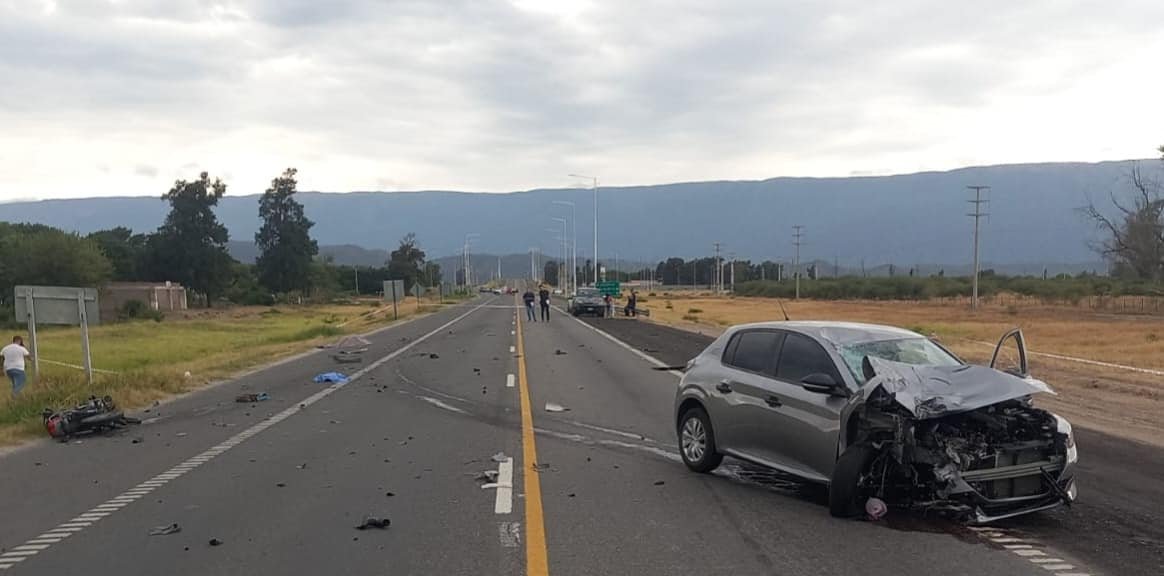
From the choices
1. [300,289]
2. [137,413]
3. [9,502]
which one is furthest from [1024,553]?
[300,289]

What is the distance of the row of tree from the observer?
79250mm

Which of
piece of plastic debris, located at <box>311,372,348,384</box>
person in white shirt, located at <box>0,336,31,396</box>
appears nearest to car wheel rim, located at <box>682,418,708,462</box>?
piece of plastic debris, located at <box>311,372,348,384</box>

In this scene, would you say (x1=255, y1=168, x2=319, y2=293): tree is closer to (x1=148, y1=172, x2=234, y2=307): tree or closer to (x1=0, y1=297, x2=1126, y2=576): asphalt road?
(x1=148, y1=172, x2=234, y2=307): tree

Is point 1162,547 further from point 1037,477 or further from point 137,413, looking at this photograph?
point 137,413

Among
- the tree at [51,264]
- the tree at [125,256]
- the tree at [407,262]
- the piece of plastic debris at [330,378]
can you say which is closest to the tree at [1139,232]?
the piece of plastic debris at [330,378]

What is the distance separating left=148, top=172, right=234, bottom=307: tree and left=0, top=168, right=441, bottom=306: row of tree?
0.10 m

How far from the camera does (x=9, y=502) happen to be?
9.04 m

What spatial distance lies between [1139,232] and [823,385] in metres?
64.6

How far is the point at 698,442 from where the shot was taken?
979 centimetres

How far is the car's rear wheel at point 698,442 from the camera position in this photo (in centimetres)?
957

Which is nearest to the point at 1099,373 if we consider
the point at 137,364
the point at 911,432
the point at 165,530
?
the point at 911,432

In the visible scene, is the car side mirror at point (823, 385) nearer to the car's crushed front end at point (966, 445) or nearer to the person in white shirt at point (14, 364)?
the car's crushed front end at point (966, 445)

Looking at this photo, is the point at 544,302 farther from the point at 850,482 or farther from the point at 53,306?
the point at 850,482

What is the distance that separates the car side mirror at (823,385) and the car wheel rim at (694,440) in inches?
72.1
